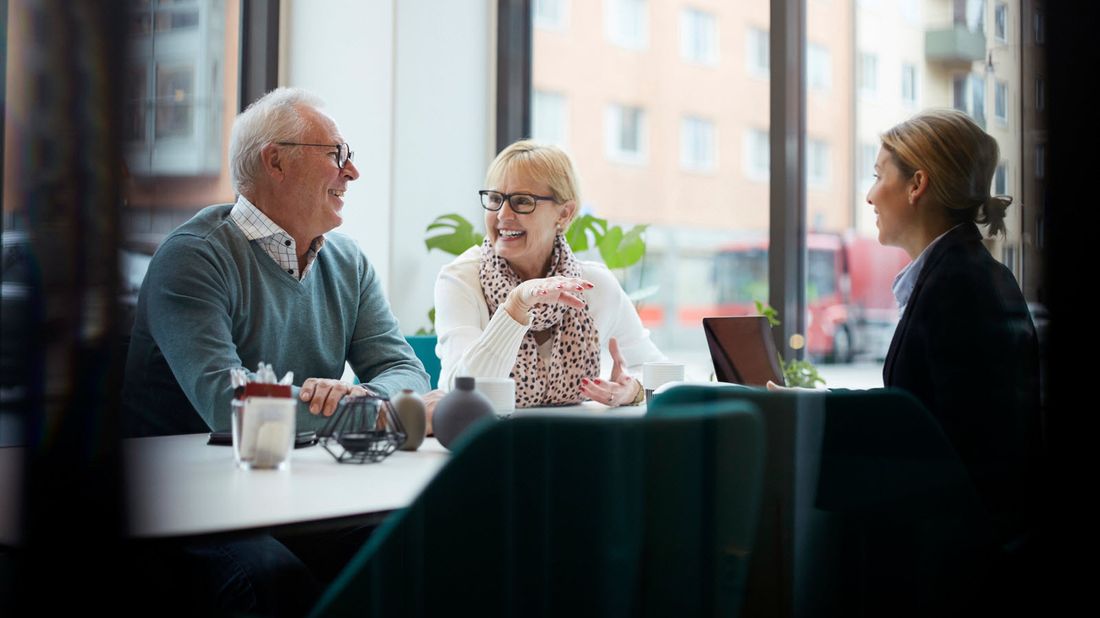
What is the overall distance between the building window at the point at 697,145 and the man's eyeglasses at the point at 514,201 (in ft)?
21.2

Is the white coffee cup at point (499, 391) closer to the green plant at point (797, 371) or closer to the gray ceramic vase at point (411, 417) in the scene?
the gray ceramic vase at point (411, 417)


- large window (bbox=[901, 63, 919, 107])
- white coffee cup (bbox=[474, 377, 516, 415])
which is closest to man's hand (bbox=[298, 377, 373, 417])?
white coffee cup (bbox=[474, 377, 516, 415])

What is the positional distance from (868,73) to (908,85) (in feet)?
3.93

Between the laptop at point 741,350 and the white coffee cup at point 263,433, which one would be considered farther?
the laptop at point 741,350

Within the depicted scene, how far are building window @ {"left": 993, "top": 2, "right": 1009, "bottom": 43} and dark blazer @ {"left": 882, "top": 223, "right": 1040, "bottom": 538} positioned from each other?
0.76 ft

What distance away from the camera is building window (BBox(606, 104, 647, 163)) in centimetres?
882

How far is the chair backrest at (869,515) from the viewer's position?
977 millimetres

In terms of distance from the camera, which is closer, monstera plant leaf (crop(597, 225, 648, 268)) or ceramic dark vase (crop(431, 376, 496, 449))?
ceramic dark vase (crop(431, 376, 496, 449))

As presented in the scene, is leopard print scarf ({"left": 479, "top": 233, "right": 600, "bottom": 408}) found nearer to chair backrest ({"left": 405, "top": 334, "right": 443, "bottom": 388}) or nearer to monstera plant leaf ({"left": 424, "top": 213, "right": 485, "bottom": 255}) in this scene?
chair backrest ({"left": 405, "top": 334, "right": 443, "bottom": 388})

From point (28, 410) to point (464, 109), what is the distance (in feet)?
11.4

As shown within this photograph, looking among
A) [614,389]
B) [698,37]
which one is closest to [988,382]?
[614,389]

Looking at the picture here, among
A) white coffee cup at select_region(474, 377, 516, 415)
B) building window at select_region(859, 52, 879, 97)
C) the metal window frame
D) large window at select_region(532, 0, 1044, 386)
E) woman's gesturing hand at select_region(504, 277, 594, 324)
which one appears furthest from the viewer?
the metal window frame

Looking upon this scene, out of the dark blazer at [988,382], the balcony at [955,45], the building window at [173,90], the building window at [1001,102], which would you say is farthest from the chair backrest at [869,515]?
the building window at [173,90]

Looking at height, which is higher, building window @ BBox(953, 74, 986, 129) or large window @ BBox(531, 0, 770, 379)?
large window @ BBox(531, 0, 770, 379)
